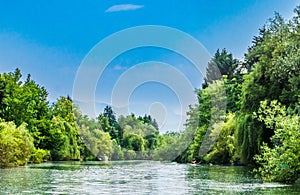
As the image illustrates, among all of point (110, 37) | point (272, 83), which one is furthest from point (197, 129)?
point (272, 83)

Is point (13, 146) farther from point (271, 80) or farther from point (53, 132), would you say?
point (53, 132)

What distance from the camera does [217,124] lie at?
193 ft

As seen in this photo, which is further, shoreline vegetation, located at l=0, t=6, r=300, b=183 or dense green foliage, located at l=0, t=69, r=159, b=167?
dense green foliage, located at l=0, t=69, r=159, b=167

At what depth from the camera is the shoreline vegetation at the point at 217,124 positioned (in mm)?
24688

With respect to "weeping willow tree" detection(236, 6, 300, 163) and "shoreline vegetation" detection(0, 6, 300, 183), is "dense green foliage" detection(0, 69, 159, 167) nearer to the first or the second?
"shoreline vegetation" detection(0, 6, 300, 183)

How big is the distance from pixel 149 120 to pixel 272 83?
9555 cm

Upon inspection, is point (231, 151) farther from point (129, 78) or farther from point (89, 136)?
point (89, 136)

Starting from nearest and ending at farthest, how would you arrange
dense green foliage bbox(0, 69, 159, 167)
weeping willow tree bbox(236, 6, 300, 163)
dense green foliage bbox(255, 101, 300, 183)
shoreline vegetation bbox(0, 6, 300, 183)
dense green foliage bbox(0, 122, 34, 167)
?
dense green foliage bbox(255, 101, 300, 183)
shoreline vegetation bbox(0, 6, 300, 183)
weeping willow tree bbox(236, 6, 300, 163)
dense green foliage bbox(0, 122, 34, 167)
dense green foliage bbox(0, 69, 159, 167)

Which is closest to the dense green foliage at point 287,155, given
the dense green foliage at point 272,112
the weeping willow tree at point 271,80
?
the dense green foliage at point 272,112

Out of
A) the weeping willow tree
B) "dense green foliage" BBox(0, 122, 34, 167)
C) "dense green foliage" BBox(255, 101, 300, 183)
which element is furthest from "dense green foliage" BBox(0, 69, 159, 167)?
"dense green foliage" BBox(255, 101, 300, 183)

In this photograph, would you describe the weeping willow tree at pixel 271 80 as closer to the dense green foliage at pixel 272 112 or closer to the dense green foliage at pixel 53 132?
the dense green foliage at pixel 272 112

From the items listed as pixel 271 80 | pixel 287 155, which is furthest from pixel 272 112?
pixel 271 80

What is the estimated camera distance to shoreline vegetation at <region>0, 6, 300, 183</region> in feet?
81.0

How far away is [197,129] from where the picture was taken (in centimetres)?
7094
